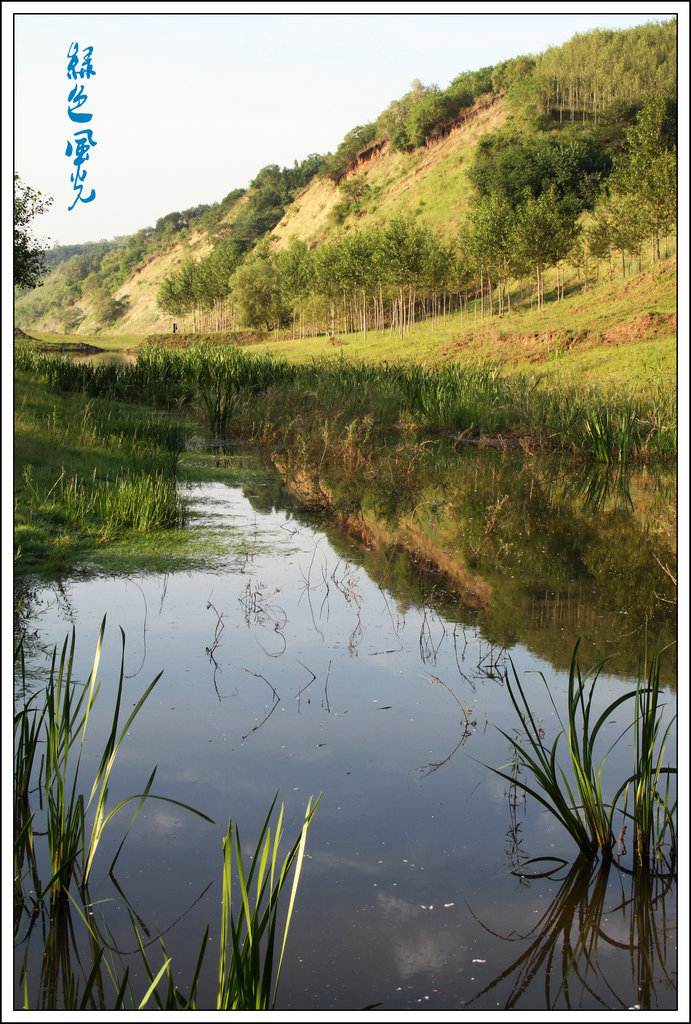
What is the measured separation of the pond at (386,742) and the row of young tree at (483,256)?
38.9 m

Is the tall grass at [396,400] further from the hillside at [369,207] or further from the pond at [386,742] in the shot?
the hillside at [369,207]

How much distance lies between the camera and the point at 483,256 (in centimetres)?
4888

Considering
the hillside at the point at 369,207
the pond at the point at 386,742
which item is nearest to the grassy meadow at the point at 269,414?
the pond at the point at 386,742

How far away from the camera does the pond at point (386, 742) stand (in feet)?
8.56

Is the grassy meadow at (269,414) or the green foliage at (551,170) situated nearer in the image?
Answer: the grassy meadow at (269,414)

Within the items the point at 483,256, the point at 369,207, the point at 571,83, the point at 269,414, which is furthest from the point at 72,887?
the point at 571,83

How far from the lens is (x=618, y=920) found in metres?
2.79

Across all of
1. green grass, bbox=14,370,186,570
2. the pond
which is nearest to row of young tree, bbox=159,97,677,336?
green grass, bbox=14,370,186,570

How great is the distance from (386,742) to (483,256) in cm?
4829

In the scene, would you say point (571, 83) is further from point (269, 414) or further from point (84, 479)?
point (84, 479)

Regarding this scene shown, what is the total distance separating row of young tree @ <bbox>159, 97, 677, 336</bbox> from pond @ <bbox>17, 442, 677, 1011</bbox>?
3891 centimetres

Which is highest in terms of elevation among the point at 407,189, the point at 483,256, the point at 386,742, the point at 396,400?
the point at 407,189

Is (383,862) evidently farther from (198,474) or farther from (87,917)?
(198,474)

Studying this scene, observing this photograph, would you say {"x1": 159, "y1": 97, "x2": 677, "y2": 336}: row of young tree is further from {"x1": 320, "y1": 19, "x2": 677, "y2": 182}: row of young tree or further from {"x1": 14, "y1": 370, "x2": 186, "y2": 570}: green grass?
{"x1": 14, "y1": 370, "x2": 186, "y2": 570}: green grass
